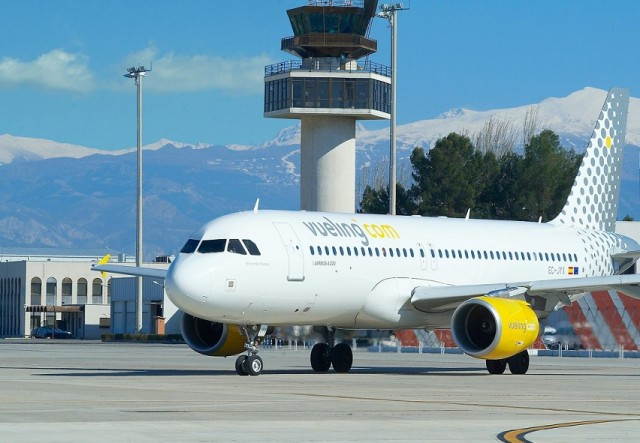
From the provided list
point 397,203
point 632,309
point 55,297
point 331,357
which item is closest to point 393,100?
point 632,309

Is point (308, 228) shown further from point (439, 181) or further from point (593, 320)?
point (439, 181)

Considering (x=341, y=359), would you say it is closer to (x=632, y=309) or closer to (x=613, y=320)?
(x=613, y=320)

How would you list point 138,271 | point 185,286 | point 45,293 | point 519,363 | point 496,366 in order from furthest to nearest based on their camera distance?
point 45,293 → point 138,271 → point 496,366 → point 519,363 → point 185,286

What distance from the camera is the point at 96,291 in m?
139

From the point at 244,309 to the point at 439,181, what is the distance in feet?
261

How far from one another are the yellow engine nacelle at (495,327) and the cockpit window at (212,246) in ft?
19.4

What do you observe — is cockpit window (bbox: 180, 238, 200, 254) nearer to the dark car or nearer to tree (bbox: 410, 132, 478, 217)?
tree (bbox: 410, 132, 478, 217)

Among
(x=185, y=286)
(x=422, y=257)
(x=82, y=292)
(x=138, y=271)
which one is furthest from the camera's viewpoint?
(x=82, y=292)

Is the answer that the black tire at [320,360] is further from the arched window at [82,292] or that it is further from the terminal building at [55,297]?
the arched window at [82,292]

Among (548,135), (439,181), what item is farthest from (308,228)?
(548,135)

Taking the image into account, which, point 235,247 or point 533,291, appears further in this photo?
point 533,291

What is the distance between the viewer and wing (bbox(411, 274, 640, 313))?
33.0 meters

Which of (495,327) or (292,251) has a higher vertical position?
(292,251)

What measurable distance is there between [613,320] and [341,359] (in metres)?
16.1
